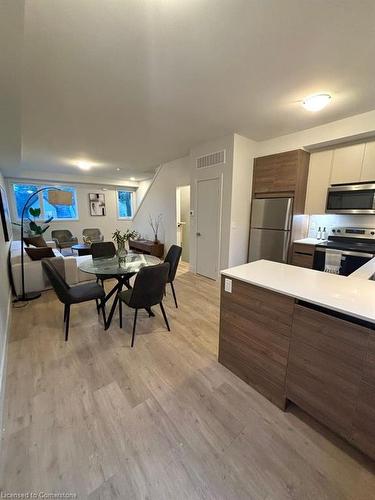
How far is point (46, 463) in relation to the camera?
1.19 metres

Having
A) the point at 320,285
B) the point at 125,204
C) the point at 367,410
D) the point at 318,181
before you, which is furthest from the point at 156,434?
the point at 125,204

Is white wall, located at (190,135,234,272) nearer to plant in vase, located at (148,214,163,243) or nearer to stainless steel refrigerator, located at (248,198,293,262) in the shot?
stainless steel refrigerator, located at (248,198,293,262)

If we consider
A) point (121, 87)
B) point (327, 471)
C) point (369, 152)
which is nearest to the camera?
point (327, 471)

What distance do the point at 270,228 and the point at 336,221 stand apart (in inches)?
40.3

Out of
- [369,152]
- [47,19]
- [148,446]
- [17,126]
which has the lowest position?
[148,446]

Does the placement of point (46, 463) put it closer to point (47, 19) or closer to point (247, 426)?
point (247, 426)

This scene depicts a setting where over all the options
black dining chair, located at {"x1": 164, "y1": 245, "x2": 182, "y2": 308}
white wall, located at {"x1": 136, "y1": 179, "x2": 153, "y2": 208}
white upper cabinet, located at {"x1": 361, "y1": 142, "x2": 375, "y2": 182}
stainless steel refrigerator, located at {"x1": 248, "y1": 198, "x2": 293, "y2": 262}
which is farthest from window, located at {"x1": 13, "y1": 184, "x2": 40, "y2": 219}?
white upper cabinet, located at {"x1": 361, "y1": 142, "x2": 375, "y2": 182}

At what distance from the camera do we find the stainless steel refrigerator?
3.41m

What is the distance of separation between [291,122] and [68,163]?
5.34 meters

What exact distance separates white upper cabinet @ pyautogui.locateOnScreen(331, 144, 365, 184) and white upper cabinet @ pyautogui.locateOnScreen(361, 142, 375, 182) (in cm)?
4

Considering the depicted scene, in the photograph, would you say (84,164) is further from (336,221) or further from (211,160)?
(336,221)

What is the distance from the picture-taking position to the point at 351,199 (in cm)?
296

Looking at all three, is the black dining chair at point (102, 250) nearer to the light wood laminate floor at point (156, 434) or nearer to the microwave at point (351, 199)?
the light wood laminate floor at point (156, 434)

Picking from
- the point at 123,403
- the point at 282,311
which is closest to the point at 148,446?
the point at 123,403
